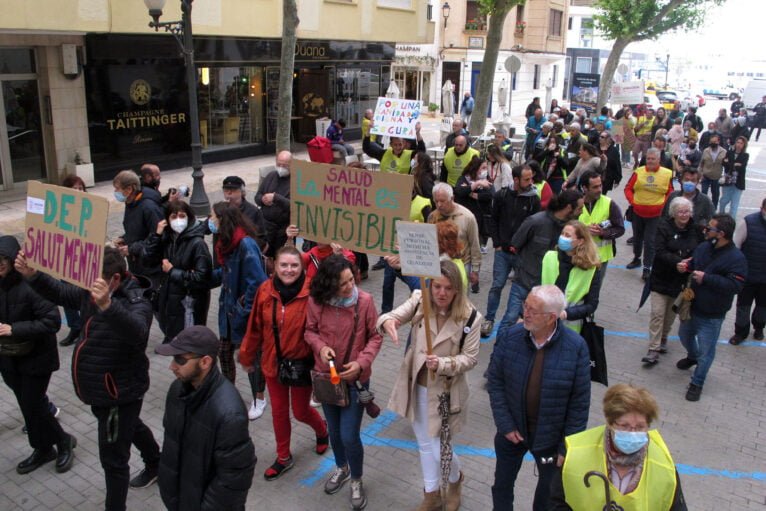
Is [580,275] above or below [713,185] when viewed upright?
above

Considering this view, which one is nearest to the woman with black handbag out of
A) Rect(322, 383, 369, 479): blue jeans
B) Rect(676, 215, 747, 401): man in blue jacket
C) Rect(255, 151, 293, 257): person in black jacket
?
Rect(322, 383, 369, 479): blue jeans

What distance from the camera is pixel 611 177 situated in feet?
42.3

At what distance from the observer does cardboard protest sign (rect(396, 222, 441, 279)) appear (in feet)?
14.1

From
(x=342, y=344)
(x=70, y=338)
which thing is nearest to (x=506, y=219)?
(x=342, y=344)

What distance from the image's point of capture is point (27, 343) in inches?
188

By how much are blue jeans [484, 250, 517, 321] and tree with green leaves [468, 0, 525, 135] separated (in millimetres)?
13518

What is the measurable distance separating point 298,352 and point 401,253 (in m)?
1.14

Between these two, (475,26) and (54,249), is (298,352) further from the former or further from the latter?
(475,26)

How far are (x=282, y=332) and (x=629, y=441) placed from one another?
2.57 meters

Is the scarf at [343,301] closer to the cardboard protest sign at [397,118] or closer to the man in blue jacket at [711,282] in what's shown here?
the man in blue jacket at [711,282]

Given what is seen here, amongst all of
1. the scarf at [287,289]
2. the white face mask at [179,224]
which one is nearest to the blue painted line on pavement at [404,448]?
the scarf at [287,289]

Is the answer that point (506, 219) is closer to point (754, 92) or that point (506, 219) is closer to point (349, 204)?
point (349, 204)

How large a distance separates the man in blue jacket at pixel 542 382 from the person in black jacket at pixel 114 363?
2256 millimetres

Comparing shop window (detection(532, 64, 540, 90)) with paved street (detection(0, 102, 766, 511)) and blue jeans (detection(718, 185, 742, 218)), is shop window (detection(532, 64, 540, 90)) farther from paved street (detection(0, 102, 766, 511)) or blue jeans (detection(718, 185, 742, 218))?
paved street (detection(0, 102, 766, 511))
